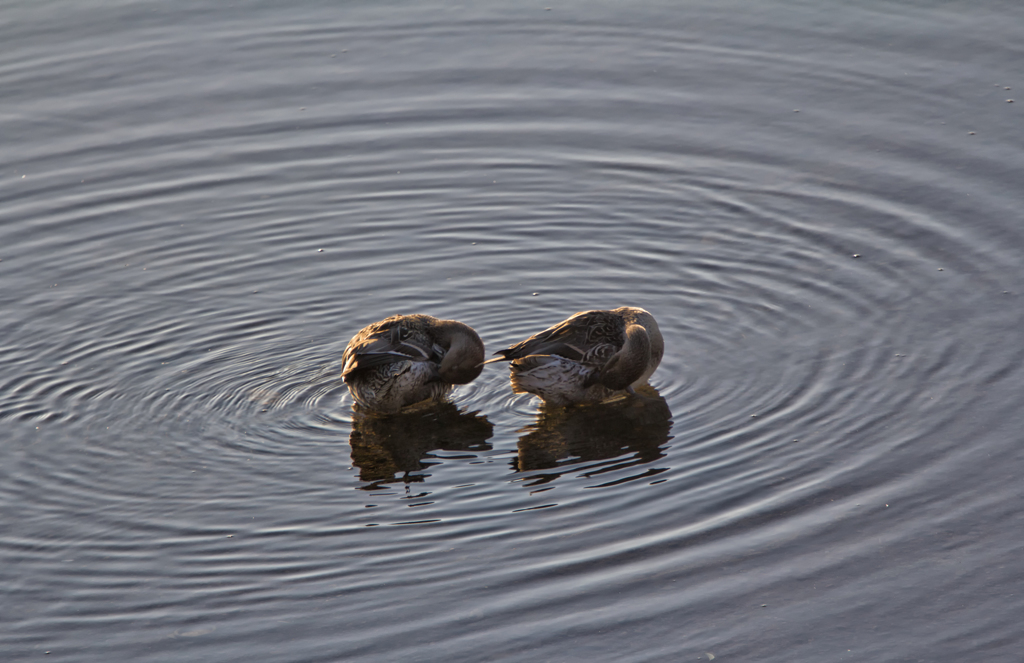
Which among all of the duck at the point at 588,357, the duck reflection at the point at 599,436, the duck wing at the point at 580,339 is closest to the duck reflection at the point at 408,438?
the duck reflection at the point at 599,436

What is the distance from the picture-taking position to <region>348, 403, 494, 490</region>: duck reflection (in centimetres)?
991

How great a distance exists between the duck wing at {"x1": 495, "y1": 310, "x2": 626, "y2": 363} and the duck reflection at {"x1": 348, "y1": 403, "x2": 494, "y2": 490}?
26.3 inches

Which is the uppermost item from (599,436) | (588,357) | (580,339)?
(580,339)

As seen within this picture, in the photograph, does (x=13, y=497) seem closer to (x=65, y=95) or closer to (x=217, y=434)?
(x=217, y=434)

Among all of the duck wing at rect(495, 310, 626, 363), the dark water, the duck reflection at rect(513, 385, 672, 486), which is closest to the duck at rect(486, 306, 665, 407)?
the duck wing at rect(495, 310, 626, 363)

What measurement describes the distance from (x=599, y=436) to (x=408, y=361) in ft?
5.44

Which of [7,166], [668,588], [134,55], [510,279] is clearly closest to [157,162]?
[7,166]

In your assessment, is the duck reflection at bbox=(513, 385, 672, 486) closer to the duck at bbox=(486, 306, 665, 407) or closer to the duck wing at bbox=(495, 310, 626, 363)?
the duck at bbox=(486, 306, 665, 407)

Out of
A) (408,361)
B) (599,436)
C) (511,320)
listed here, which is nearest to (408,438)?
(408,361)

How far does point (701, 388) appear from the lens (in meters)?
10.6

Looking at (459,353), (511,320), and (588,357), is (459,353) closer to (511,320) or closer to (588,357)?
(588,357)

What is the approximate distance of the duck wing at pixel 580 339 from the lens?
10.7 m

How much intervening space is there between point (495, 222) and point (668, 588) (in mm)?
6348

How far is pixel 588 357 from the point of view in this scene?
10648 millimetres
